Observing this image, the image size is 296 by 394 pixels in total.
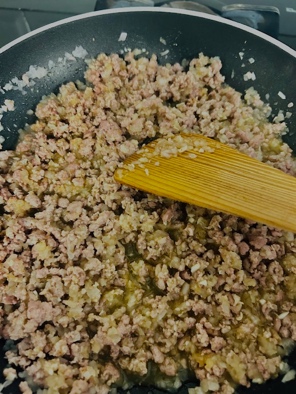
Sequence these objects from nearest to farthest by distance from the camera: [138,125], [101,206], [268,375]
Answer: [268,375], [101,206], [138,125]

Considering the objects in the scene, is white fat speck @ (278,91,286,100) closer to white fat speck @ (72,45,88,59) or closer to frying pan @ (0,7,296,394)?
frying pan @ (0,7,296,394)

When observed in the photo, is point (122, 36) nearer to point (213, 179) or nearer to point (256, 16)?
point (256, 16)

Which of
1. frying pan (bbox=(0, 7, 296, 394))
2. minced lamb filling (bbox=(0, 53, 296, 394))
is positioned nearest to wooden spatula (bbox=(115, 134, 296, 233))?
minced lamb filling (bbox=(0, 53, 296, 394))

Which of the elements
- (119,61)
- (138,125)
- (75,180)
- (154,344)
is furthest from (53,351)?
(119,61)

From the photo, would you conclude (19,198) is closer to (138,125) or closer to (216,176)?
(138,125)

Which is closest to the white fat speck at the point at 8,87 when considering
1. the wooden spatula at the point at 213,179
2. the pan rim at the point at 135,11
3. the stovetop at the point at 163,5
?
the pan rim at the point at 135,11

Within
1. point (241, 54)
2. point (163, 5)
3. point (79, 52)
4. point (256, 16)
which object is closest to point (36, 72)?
point (79, 52)
